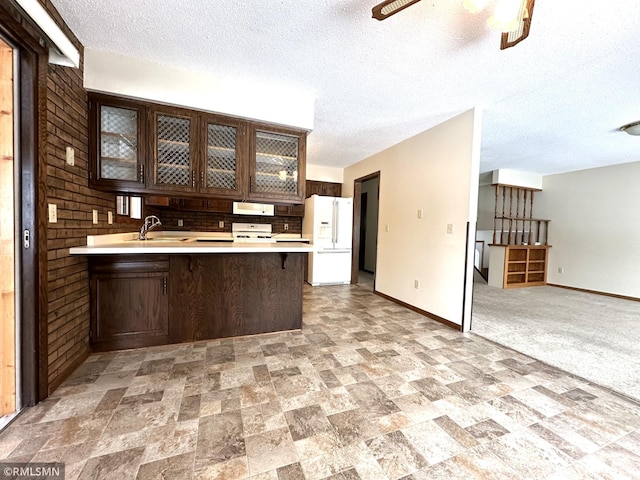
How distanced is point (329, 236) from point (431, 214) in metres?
2.16

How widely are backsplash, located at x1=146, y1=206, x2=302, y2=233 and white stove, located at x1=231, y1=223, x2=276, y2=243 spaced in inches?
3.4

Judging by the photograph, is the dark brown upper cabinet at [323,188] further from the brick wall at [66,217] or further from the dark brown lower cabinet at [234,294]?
the brick wall at [66,217]

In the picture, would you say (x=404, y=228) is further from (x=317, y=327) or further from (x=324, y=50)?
(x=324, y=50)

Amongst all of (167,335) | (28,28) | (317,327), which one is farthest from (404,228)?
(28,28)

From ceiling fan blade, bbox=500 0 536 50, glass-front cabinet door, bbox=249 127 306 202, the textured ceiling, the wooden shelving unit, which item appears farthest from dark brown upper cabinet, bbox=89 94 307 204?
the wooden shelving unit

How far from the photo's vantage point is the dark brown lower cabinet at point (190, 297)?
2205mm

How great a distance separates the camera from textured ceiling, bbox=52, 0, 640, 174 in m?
1.63


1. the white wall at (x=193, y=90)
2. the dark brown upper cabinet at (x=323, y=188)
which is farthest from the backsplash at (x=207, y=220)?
the white wall at (x=193, y=90)

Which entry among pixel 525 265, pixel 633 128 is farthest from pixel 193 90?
pixel 525 265

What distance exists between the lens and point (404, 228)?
3883 millimetres

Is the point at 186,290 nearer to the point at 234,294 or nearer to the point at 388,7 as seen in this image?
the point at 234,294

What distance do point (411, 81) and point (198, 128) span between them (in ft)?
6.74

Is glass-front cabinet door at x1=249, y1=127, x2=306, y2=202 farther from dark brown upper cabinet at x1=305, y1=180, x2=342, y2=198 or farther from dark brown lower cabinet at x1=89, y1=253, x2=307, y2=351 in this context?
dark brown upper cabinet at x1=305, y1=180, x2=342, y2=198

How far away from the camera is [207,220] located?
16.0 feet
